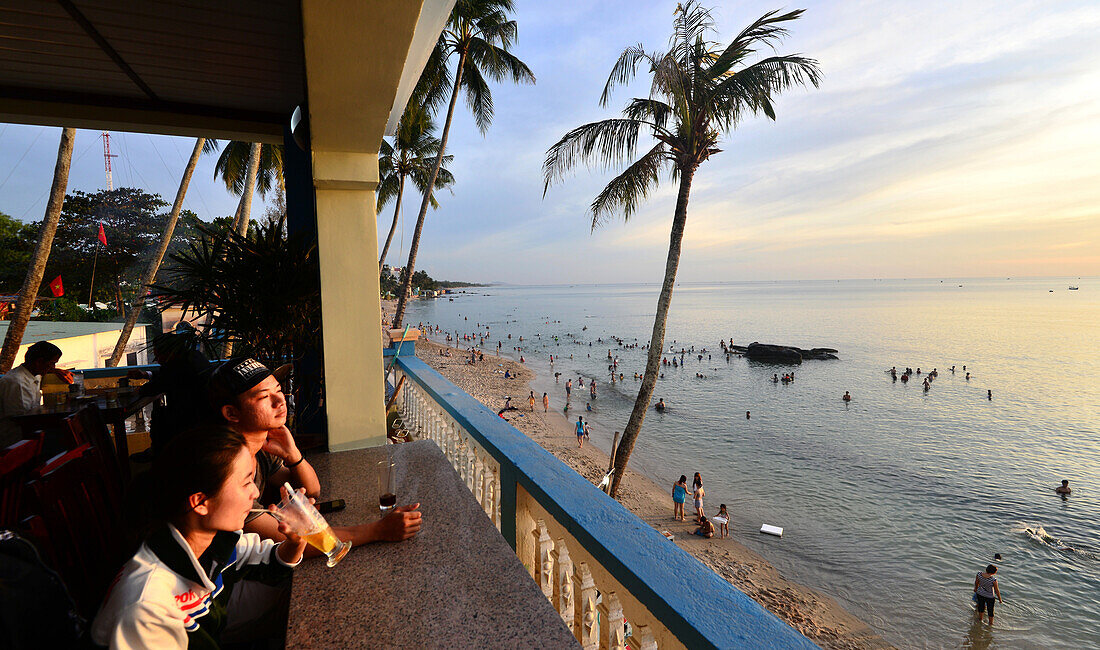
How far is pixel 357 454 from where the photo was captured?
275 cm

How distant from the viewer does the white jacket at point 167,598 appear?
0.91 meters

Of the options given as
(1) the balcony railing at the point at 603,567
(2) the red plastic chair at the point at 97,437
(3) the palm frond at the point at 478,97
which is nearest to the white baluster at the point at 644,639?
(1) the balcony railing at the point at 603,567

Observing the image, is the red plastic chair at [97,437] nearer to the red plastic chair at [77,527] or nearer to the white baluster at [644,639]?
the red plastic chair at [77,527]

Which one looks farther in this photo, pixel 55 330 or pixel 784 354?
pixel 784 354

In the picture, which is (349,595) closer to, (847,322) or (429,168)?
(429,168)

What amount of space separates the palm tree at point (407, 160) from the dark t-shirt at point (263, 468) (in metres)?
15.6

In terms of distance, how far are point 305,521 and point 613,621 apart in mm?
927

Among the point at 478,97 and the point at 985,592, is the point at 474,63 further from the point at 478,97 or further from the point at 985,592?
the point at 985,592

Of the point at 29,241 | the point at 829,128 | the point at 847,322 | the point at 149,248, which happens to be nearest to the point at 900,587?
the point at 829,128

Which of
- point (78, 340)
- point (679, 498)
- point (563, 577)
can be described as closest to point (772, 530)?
point (679, 498)

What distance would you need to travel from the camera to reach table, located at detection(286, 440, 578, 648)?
1139 mm

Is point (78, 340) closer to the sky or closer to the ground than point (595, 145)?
closer to the ground

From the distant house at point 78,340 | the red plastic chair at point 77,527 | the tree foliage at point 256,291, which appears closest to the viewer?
the red plastic chair at point 77,527

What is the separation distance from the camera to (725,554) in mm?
11945
